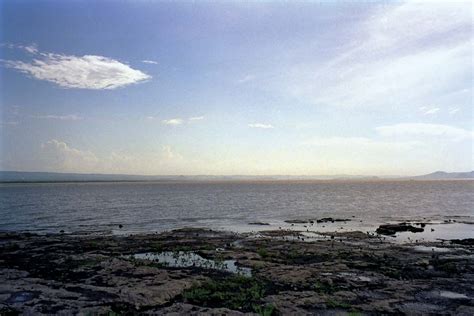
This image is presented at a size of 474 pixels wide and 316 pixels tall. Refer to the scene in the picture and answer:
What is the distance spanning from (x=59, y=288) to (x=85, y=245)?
16156 mm

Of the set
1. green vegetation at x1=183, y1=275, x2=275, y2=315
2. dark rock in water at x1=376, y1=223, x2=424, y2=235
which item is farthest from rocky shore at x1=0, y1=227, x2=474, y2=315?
dark rock in water at x1=376, y1=223, x2=424, y2=235

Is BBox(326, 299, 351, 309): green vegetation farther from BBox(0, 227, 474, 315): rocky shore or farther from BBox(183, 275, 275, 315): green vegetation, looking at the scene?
BBox(183, 275, 275, 315): green vegetation

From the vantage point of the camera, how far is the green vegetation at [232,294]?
733 inches

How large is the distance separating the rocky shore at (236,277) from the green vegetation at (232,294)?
59mm

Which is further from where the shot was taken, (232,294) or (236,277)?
(236,277)

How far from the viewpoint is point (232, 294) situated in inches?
803

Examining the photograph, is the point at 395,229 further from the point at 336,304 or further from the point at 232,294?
the point at 232,294

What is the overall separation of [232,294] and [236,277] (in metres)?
3.47

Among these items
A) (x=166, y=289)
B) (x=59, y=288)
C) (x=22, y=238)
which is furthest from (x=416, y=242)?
(x=22, y=238)

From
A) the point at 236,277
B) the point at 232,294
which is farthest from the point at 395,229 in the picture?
the point at 232,294

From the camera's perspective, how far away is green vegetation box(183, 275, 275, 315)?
1862 cm

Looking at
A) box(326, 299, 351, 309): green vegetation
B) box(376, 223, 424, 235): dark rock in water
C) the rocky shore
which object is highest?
box(326, 299, 351, 309): green vegetation

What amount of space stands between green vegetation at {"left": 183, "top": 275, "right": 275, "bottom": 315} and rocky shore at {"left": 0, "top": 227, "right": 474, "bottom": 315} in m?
0.06

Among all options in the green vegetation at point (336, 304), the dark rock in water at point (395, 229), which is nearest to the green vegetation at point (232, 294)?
the green vegetation at point (336, 304)
